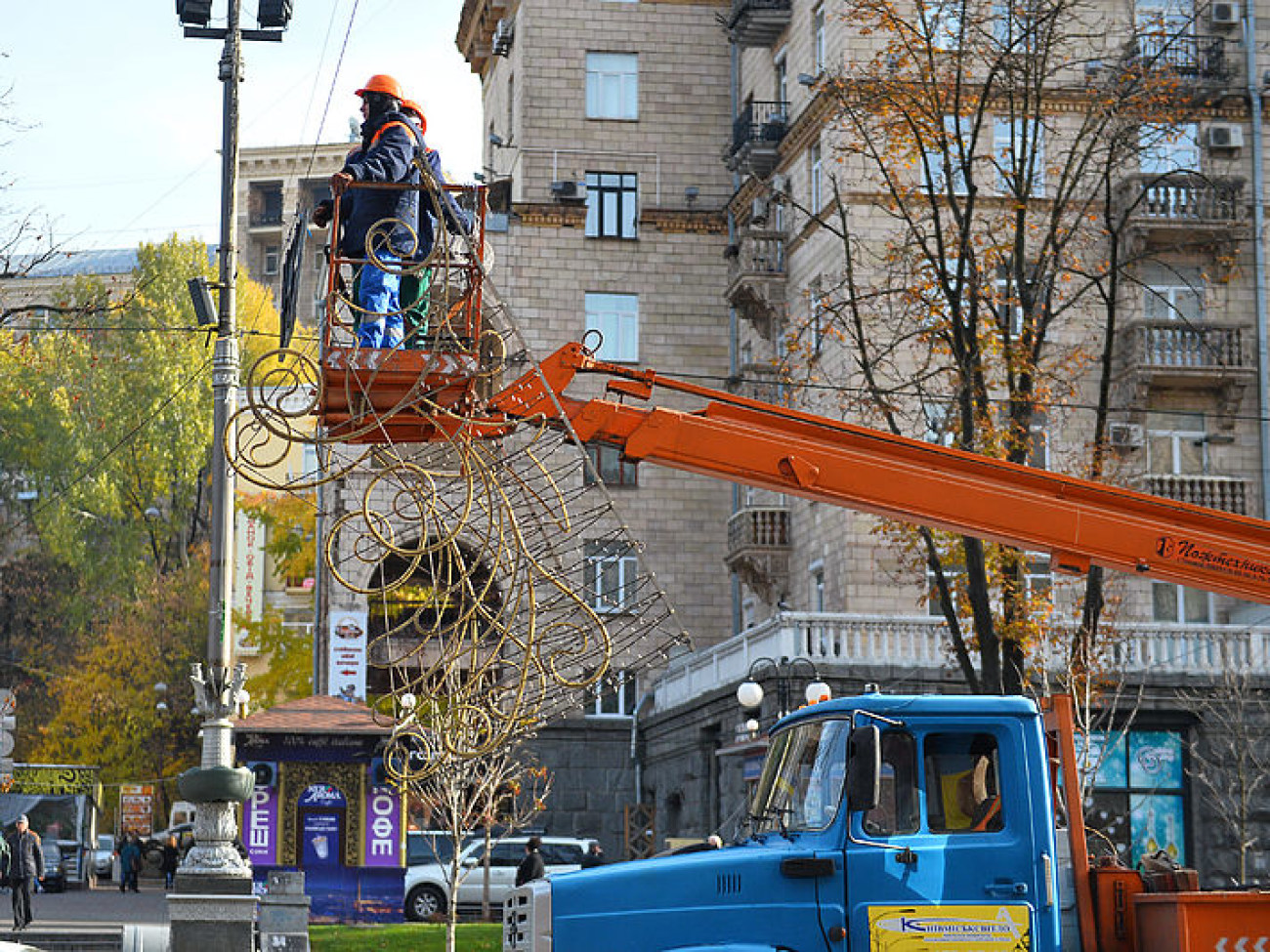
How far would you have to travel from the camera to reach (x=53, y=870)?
51.5 m

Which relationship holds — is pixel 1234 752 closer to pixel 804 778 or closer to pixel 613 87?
pixel 804 778

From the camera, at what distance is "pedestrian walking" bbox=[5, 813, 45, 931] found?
2873cm

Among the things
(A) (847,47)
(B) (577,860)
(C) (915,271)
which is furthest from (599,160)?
(C) (915,271)

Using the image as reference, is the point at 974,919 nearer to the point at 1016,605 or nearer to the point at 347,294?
the point at 347,294

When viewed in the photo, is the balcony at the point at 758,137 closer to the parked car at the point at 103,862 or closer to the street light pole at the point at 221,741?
the street light pole at the point at 221,741

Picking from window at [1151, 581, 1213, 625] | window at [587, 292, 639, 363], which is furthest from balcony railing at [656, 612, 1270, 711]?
window at [587, 292, 639, 363]

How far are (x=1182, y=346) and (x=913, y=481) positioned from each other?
29.0 m

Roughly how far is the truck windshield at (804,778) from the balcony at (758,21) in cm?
3681

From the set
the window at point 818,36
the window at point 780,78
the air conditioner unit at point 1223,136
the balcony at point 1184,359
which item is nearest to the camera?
the balcony at point 1184,359

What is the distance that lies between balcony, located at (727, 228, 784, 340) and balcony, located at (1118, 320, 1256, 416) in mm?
9001

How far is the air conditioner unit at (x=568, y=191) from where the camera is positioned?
5084cm

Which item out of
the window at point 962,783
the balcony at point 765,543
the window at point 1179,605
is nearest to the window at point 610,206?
the balcony at point 765,543

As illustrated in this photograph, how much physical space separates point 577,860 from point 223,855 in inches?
750

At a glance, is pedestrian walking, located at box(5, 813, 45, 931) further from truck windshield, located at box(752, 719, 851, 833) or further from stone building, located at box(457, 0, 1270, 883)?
truck windshield, located at box(752, 719, 851, 833)
